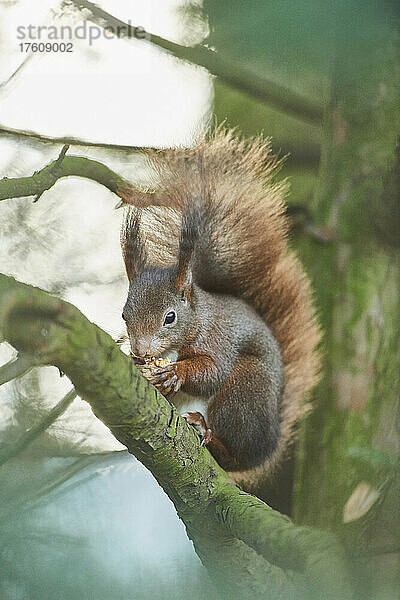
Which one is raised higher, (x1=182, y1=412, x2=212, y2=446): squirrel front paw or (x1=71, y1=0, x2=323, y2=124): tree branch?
(x1=71, y1=0, x2=323, y2=124): tree branch

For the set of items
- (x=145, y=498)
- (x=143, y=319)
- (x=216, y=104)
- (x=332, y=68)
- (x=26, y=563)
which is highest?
(x=332, y=68)

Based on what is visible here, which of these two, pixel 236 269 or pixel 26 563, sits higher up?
pixel 236 269

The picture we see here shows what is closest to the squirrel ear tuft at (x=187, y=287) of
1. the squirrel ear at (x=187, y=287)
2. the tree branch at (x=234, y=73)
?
the squirrel ear at (x=187, y=287)

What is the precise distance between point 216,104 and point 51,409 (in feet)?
2.54

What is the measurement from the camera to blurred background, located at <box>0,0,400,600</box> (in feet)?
3.11

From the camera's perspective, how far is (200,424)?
0.90m

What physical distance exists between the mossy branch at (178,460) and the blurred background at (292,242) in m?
0.14

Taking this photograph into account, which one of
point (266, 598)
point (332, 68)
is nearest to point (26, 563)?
point (266, 598)

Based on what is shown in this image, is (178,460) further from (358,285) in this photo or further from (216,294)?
(358,285)

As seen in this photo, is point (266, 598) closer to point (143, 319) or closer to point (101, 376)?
point (143, 319)

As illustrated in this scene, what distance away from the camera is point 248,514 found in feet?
2.29

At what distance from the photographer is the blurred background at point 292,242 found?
0.95 metres

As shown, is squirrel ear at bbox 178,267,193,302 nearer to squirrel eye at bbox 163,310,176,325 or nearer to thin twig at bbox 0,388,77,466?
squirrel eye at bbox 163,310,176,325

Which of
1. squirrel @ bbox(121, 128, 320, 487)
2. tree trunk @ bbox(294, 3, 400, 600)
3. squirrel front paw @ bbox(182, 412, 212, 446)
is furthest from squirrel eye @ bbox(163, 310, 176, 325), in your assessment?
tree trunk @ bbox(294, 3, 400, 600)
